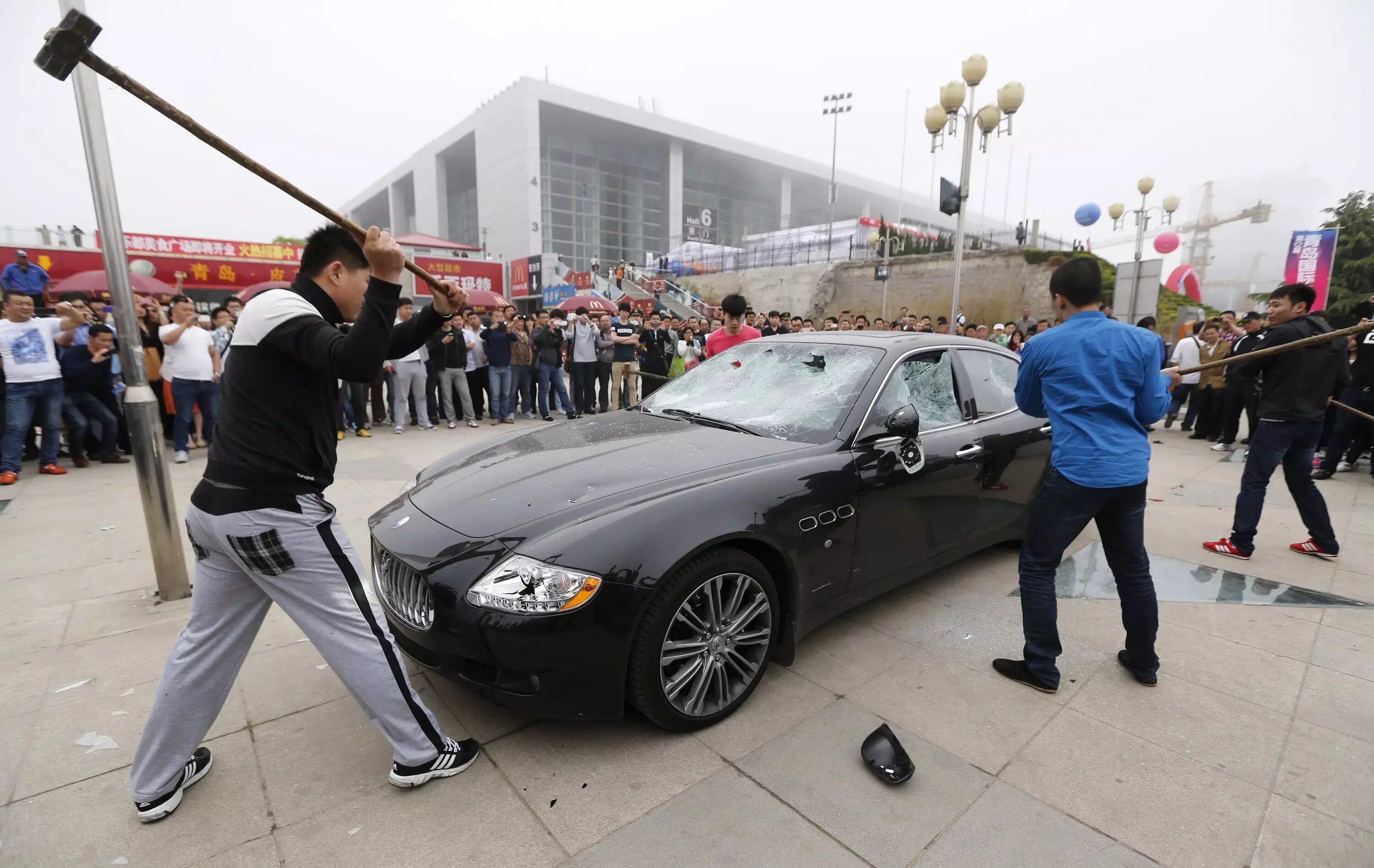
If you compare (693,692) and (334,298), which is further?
(693,692)

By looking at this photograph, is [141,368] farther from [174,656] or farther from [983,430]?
[983,430]

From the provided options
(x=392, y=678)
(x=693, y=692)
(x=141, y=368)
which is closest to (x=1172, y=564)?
(x=693, y=692)

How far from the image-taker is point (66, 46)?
1693 mm

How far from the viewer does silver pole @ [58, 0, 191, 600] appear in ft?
10.7

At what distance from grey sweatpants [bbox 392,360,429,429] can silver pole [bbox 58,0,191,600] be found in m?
5.55

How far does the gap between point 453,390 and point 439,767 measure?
328 inches

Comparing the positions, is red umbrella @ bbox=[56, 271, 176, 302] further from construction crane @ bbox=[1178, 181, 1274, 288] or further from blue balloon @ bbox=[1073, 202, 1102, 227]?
construction crane @ bbox=[1178, 181, 1274, 288]

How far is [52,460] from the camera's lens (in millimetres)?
6609

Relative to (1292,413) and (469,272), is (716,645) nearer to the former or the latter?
(1292,413)

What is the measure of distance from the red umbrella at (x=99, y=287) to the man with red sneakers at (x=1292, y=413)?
11.7 meters

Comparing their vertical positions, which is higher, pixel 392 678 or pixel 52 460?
pixel 392 678

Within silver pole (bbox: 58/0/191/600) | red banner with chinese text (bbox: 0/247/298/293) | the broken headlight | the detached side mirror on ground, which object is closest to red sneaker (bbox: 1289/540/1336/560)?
the detached side mirror on ground

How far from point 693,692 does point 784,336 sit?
2244 millimetres

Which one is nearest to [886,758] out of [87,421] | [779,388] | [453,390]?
[779,388]
